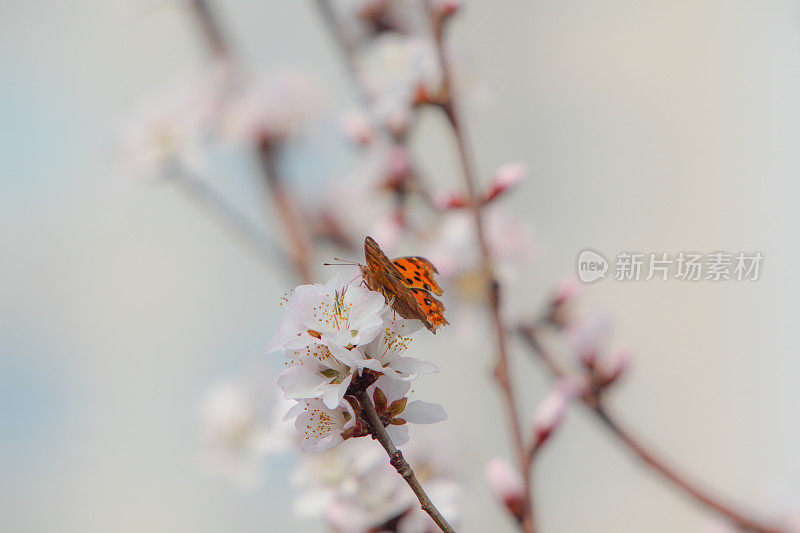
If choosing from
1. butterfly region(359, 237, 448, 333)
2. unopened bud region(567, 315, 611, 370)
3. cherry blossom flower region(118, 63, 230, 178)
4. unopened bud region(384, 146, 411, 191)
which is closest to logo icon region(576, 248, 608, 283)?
unopened bud region(567, 315, 611, 370)

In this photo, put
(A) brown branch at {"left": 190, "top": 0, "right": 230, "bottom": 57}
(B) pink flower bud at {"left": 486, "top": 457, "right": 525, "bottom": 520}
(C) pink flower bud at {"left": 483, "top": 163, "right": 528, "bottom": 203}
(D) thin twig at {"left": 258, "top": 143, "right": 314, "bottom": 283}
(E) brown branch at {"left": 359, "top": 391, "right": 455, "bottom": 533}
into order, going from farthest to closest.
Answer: (A) brown branch at {"left": 190, "top": 0, "right": 230, "bottom": 57}, (D) thin twig at {"left": 258, "top": 143, "right": 314, "bottom": 283}, (C) pink flower bud at {"left": 483, "top": 163, "right": 528, "bottom": 203}, (B) pink flower bud at {"left": 486, "top": 457, "right": 525, "bottom": 520}, (E) brown branch at {"left": 359, "top": 391, "right": 455, "bottom": 533}

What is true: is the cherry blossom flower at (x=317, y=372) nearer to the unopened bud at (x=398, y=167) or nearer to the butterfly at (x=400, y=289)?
the butterfly at (x=400, y=289)

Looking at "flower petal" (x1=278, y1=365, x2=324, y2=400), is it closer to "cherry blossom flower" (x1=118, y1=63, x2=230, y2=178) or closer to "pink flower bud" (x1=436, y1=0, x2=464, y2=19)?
"pink flower bud" (x1=436, y1=0, x2=464, y2=19)

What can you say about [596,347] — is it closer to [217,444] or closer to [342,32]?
[342,32]

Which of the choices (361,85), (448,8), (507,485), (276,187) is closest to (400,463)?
(507,485)

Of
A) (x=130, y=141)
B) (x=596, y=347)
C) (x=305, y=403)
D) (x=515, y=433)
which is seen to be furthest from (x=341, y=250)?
(x=305, y=403)

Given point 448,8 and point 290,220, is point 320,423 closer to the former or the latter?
point 448,8
